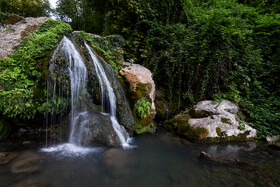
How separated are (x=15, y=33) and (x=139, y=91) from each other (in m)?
5.22

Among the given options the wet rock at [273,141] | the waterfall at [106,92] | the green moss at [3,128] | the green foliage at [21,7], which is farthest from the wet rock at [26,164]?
the green foliage at [21,7]

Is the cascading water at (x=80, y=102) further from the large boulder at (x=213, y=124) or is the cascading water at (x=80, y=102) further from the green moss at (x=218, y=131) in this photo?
the green moss at (x=218, y=131)

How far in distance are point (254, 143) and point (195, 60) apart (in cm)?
402

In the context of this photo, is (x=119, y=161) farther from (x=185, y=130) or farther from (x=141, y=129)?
(x=185, y=130)

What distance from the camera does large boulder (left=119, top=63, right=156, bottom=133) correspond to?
518 centimetres

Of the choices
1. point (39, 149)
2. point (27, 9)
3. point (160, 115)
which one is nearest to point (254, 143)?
point (160, 115)

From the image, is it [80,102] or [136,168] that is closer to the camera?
[136,168]

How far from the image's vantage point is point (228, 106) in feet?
17.7

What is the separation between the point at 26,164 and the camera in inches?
112

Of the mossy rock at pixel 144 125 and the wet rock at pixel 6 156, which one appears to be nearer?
the wet rock at pixel 6 156

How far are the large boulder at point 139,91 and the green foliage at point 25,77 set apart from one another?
287 centimetres

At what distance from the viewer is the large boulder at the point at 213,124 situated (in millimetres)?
4469

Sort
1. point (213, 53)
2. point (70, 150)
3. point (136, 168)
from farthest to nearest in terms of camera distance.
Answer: point (213, 53)
point (70, 150)
point (136, 168)

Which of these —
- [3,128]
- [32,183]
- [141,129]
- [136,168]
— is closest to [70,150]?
[32,183]
